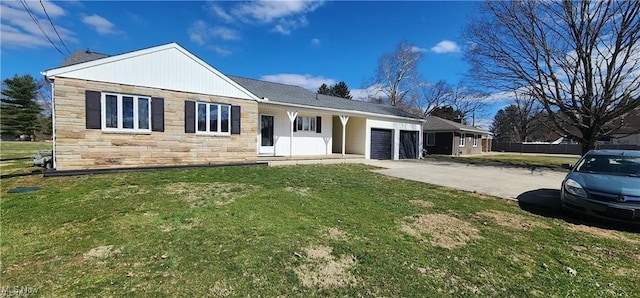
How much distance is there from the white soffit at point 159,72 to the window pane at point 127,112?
1.77 feet

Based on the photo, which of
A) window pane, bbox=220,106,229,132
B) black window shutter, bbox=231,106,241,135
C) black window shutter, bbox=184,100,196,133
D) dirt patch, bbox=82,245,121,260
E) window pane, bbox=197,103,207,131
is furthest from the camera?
black window shutter, bbox=231,106,241,135

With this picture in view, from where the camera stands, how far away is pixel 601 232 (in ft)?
16.4

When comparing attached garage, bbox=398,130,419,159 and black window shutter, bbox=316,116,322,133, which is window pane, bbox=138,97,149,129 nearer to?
black window shutter, bbox=316,116,322,133

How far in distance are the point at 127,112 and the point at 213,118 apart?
2791 mm

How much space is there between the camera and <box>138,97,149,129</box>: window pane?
31.0 ft

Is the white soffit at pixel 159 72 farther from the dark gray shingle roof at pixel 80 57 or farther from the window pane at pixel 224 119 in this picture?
the dark gray shingle roof at pixel 80 57

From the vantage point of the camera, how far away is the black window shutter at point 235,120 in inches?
451

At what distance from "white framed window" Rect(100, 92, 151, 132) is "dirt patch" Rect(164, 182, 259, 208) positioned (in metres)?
3.54

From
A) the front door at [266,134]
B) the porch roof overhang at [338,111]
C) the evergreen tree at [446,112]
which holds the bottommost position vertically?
the front door at [266,134]

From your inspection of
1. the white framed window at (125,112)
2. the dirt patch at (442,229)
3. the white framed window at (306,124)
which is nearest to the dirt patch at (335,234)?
the dirt patch at (442,229)

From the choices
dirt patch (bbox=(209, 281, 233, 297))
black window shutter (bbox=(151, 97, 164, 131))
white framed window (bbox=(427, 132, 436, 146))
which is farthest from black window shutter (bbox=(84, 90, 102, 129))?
white framed window (bbox=(427, 132, 436, 146))

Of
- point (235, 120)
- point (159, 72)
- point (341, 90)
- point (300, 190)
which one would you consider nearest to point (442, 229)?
point (300, 190)

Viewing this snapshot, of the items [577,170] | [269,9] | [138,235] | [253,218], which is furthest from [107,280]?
[269,9]

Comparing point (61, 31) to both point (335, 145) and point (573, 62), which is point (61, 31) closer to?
point (335, 145)
